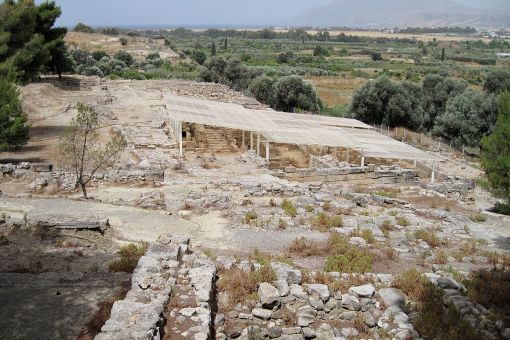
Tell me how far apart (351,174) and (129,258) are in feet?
38.5

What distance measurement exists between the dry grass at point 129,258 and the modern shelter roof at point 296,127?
10735 millimetres

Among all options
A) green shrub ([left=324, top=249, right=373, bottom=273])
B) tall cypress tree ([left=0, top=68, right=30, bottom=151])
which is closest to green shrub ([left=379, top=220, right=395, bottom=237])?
green shrub ([left=324, top=249, right=373, bottom=273])

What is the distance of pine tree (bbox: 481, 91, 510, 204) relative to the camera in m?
12.3

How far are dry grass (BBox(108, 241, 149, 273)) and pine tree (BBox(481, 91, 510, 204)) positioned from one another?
336 inches

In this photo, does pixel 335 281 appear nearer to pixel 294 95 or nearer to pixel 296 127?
pixel 296 127

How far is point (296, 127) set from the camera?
2362cm

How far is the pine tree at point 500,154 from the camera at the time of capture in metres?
12.3

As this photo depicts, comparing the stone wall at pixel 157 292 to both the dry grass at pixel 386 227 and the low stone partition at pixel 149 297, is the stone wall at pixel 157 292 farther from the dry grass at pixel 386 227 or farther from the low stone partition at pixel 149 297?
the dry grass at pixel 386 227

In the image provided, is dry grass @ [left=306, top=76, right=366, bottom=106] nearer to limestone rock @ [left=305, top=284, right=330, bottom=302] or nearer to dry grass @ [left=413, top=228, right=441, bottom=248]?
dry grass @ [left=413, top=228, right=441, bottom=248]

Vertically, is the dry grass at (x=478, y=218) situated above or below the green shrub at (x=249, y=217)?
below

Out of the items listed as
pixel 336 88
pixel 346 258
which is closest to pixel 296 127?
pixel 346 258

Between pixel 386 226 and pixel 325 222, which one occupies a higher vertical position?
pixel 325 222

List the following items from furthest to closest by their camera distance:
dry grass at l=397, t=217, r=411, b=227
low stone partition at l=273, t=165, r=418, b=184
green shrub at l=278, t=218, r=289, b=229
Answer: low stone partition at l=273, t=165, r=418, b=184 → dry grass at l=397, t=217, r=411, b=227 → green shrub at l=278, t=218, r=289, b=229

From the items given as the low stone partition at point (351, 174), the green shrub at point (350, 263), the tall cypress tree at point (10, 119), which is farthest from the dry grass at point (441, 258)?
the tall cypress tree at point (10, 119)
